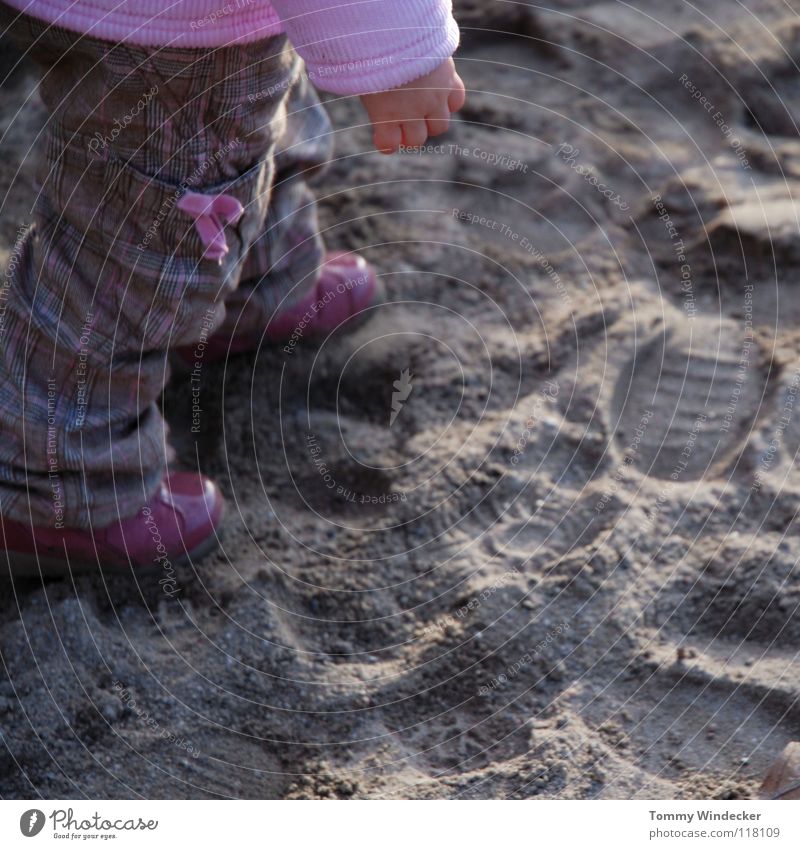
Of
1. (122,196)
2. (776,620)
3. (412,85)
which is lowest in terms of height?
(776,620)

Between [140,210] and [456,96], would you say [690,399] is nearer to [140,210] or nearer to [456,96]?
[456,96]

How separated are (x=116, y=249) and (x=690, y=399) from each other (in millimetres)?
745

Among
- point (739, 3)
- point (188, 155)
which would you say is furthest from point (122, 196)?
point (739, 3)

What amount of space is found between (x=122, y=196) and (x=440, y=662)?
578mm

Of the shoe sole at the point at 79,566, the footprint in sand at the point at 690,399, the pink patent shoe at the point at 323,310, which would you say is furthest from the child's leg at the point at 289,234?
the footprint in sand at the point at 690,399

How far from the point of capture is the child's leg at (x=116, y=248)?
1029mm

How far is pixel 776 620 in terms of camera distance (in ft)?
3.75

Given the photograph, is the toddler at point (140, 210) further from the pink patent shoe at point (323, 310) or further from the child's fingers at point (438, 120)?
the pink patent shoe at point (323, 310)

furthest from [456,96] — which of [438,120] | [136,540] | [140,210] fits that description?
[136,540]

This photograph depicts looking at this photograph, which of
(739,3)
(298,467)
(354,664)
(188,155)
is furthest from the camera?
(739,3)

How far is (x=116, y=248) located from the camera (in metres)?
1.09

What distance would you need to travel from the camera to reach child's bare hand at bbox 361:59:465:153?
0.97 meters

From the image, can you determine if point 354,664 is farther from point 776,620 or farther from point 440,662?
point 776,620

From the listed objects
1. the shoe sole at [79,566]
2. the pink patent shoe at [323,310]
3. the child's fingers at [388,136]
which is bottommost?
the shoe sole at [79,566]
